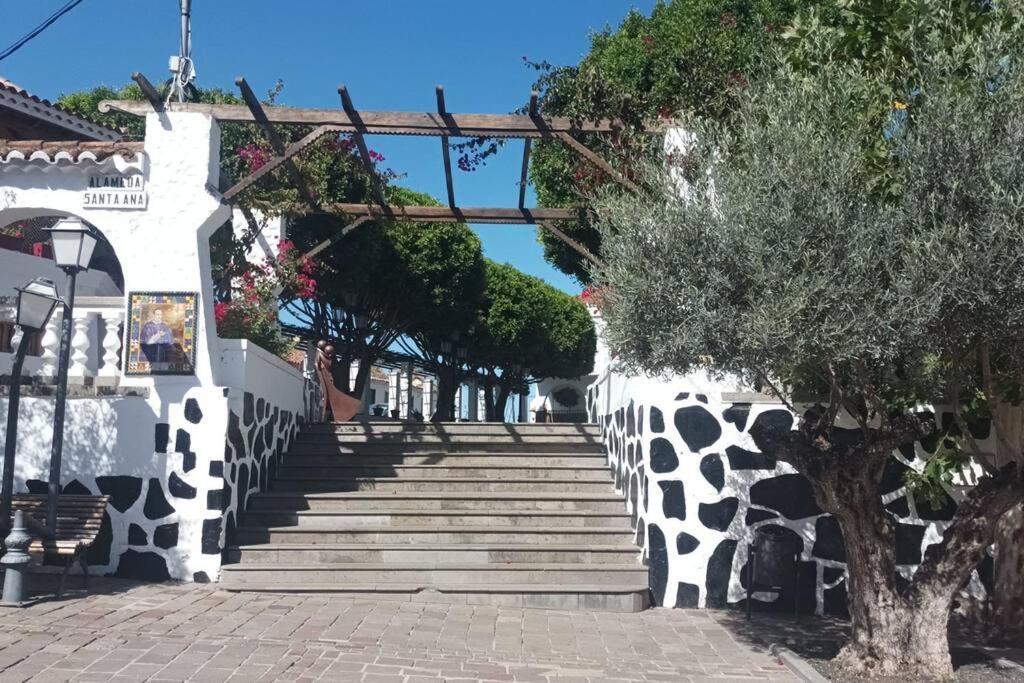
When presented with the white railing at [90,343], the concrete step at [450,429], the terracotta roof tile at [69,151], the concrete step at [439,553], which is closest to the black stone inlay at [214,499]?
the concrete step at [439,553]

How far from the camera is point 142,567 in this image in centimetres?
911

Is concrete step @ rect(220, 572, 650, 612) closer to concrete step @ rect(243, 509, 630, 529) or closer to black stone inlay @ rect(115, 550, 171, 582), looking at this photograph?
black stone inlay @ rect(115, 550, 171, 582)

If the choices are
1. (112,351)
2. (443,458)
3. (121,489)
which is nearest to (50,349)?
(112,351)

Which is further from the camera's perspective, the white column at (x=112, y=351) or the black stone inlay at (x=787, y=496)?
the white column at (x=112, y=351)

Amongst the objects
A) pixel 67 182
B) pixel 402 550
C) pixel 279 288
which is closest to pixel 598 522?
pixel 402 550

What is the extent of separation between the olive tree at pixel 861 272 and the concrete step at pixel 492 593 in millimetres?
2431

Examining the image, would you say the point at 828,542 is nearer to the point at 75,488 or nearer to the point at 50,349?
the point at 75,488

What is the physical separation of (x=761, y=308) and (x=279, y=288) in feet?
24.4

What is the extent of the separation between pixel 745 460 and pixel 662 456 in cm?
78

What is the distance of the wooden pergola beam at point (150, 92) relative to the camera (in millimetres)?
8704

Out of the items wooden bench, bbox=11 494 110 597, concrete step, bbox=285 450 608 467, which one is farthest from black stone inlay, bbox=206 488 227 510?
concrete step, bbox=285 450 608 467

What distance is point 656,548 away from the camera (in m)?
9.16

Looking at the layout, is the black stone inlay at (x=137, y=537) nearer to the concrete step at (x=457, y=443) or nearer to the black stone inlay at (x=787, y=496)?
the concrete step at (x=457, y=443)

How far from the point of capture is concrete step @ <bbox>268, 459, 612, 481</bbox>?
1109cm
